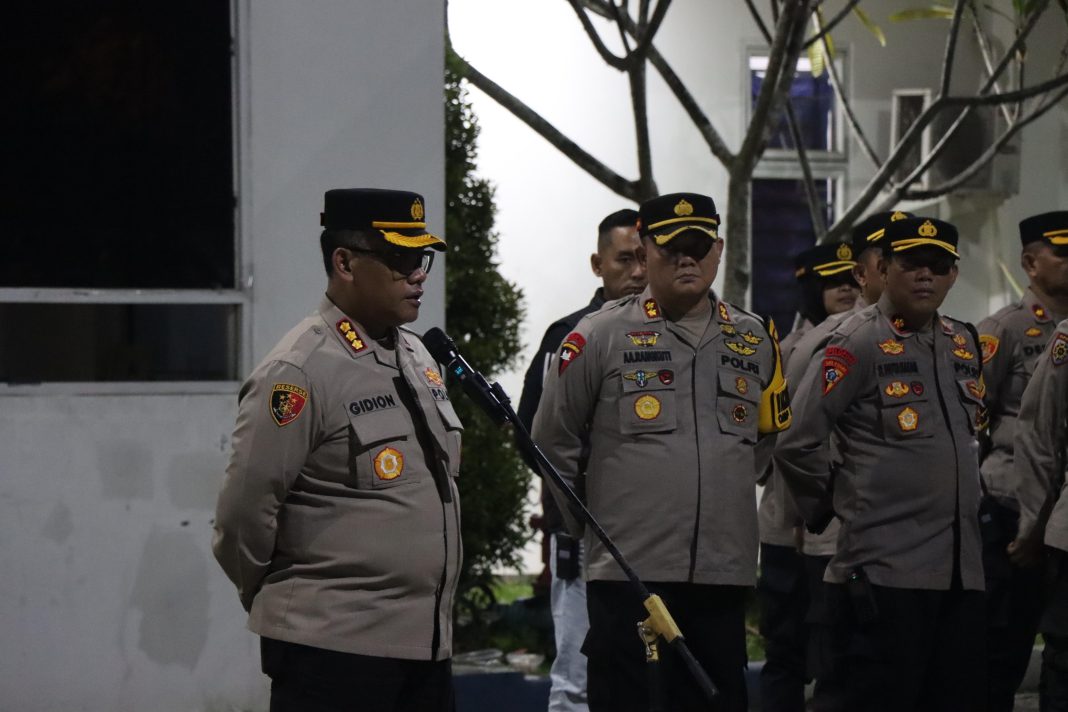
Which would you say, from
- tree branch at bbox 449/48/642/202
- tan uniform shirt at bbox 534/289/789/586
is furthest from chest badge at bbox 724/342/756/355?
tree branch at bbox 449/48/642/202

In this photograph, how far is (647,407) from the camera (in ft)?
16.0

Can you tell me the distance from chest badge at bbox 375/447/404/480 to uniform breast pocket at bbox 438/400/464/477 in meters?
0.17

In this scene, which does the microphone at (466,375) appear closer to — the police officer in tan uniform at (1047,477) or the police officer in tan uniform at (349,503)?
the police officer in tan uniform at (349,503)

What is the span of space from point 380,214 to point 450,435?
61 cm

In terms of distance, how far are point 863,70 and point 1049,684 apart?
7118 mm

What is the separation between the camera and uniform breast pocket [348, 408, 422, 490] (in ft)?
12.0

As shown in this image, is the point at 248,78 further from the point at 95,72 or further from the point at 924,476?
the point at 924,476

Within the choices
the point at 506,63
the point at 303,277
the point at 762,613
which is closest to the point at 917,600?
the point at 762,613

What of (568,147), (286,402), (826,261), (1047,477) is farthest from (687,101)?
(286,402)

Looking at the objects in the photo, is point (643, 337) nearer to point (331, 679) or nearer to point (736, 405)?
point (736, 405)

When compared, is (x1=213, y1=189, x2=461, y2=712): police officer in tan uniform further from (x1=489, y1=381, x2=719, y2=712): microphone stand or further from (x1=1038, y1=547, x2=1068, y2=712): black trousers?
(x1=1038, y1=547, x2=1068, y2=712): black trousers

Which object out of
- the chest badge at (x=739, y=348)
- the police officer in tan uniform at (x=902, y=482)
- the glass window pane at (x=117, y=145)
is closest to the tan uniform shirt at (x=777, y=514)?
the police officer in tan uniform at (x=902, y=482)

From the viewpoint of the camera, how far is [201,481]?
233 inches

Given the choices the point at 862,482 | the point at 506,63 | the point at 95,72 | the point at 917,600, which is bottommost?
the point at 917,600
